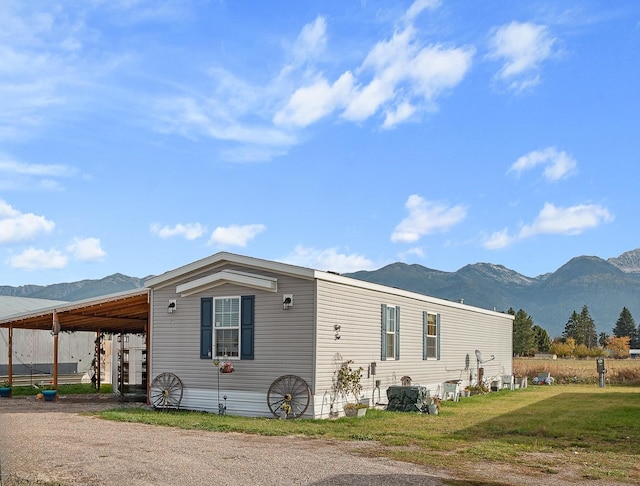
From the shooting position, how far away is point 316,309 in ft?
49.2

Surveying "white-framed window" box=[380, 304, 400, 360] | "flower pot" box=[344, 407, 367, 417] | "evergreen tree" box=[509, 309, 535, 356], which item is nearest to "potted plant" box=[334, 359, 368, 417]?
"flower pot" box=[344, 407, 367, 417]

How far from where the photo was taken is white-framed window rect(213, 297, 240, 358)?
52.6 feet

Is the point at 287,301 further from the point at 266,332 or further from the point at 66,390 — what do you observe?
the point at 66,390

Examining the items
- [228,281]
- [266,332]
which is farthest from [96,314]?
[266,332]

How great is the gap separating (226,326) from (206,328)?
537 mm

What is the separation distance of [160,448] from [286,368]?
15.7ft

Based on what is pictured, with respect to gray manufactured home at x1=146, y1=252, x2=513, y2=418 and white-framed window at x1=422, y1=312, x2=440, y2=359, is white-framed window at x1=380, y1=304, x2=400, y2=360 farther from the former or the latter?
white-framed window at x1=422, y1=312, x2=440, y2=359

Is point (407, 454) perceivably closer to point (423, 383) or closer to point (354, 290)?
point (354, 290)

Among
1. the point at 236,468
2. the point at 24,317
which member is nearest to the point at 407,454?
the point at 236,468

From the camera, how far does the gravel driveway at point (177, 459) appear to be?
867 centimetres

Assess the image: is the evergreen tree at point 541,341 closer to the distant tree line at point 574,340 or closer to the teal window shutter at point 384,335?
the distant tree line at point 574,340

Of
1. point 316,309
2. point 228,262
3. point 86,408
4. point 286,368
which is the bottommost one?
point 86,408

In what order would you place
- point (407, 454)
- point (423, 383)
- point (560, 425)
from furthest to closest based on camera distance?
point (423, 383), point (560, 425), point (407, 454)

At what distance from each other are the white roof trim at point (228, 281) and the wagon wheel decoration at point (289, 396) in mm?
1938
